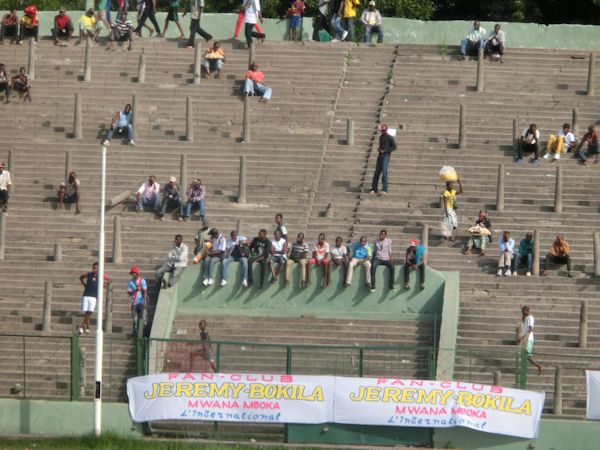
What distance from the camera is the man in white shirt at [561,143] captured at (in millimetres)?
48188

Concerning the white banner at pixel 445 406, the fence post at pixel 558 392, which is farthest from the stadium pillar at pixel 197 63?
the fence post at pixel 558 392

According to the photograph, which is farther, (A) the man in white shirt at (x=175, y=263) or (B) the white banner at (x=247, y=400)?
(A) the man in white shirt at (x=175, y=263)

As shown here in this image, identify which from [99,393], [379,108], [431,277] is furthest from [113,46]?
[99,393]

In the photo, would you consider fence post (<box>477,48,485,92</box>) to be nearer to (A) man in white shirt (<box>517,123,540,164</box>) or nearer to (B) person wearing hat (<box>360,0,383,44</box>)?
(A) man in white shirt (<box>517,123,540,164</box>)

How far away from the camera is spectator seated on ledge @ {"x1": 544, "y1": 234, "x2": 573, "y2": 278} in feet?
142

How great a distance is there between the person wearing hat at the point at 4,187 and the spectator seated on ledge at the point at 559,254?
12.4 meters

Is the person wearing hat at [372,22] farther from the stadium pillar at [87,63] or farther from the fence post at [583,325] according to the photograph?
the fence post at [583,325]

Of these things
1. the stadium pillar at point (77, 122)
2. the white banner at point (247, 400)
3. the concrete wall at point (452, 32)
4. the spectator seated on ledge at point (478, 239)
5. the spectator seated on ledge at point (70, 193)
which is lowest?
the white banner at point (247, 400)

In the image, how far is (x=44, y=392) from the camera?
128 feet

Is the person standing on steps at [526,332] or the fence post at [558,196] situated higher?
the fence post at [558,196]

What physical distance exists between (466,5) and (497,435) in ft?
105

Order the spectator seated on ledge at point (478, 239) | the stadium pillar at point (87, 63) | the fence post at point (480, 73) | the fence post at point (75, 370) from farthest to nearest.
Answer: the stadium pillar at point (87, 63)
the fence post at point (480, 73)
the spectator seated on ledge at point (478, 239)
the fence post at point (75, 370)

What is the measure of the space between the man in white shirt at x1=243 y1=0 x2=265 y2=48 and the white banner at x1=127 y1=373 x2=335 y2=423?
1808 cm

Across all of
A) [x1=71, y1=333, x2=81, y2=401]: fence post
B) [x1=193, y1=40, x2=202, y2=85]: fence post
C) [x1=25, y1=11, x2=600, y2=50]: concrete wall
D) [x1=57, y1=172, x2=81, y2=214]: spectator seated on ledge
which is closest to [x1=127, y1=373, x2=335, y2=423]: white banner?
[x1=71, y1=333, x2=81, y2=401]: fence post
